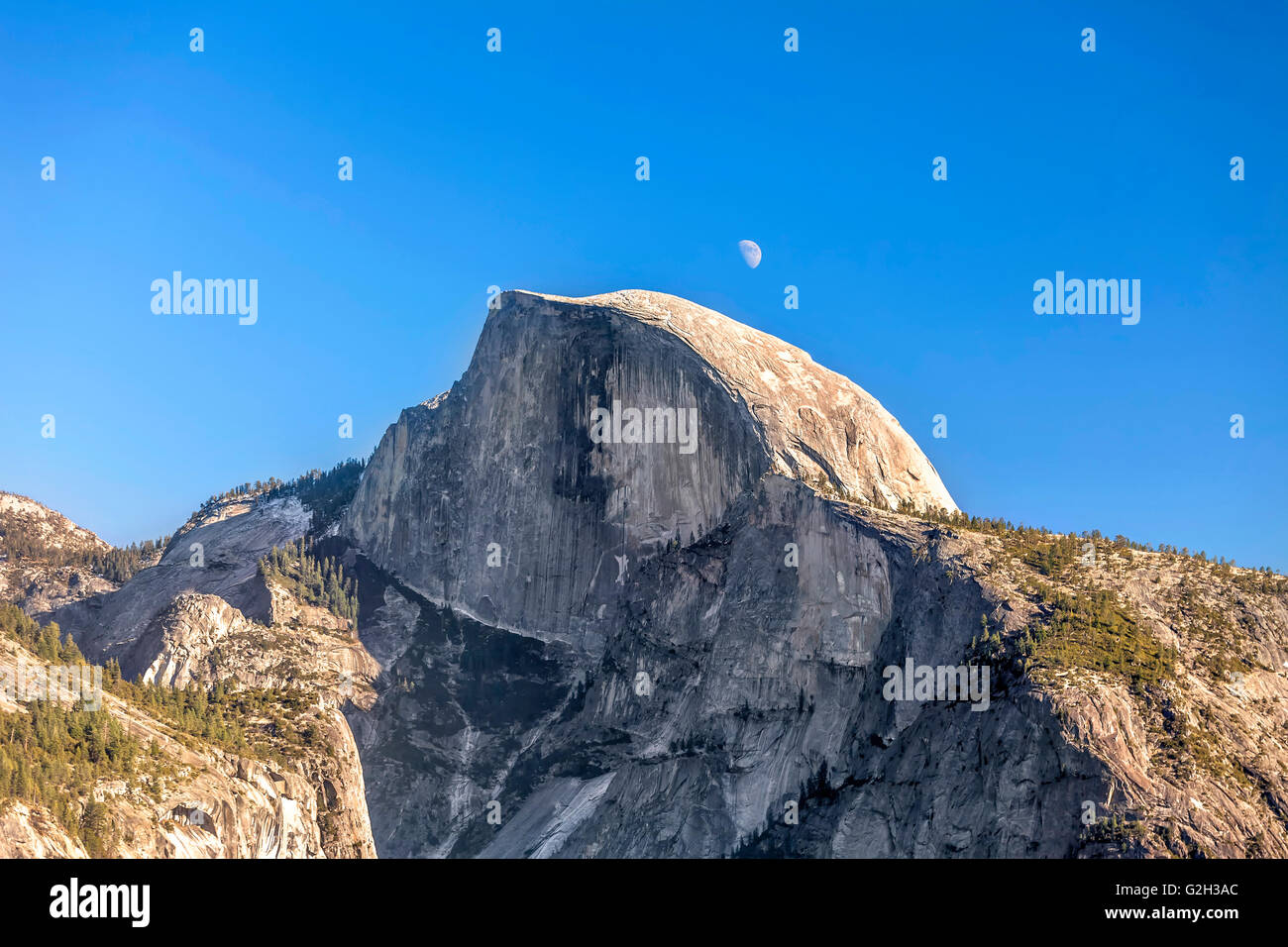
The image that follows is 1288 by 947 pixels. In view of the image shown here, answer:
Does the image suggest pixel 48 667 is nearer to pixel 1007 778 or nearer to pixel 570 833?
pixel 570 833

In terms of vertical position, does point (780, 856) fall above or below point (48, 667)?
below

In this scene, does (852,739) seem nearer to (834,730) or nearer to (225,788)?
(834,730)

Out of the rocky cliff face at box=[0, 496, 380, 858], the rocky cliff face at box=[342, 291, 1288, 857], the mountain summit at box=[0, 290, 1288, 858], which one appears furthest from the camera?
the rocky cliff face at box=[342, 291, 1288, 857]

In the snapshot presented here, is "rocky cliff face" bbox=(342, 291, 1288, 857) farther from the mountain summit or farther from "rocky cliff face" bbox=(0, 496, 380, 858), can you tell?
"rocky cliff face" bbox=(0, 496, 380, 858)

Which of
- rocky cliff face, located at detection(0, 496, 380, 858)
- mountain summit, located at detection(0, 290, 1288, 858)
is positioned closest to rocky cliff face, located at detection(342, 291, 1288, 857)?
mountain summit, located at detection(0, 290, 1288, 858)

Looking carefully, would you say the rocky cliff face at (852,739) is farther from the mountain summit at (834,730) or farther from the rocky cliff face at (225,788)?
the rocky cliff face at (225,788)

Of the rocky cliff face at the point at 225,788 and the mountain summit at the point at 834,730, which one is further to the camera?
the mountain summit at the point at 834,730

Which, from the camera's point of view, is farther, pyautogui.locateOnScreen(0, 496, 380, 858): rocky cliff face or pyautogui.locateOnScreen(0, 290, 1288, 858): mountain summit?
pyautogui.locateOnScreen(0, 290, 1288, 858): mountain summit

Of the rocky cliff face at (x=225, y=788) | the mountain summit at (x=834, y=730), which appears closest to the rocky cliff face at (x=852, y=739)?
the mountain summit at (x=834, y=730)

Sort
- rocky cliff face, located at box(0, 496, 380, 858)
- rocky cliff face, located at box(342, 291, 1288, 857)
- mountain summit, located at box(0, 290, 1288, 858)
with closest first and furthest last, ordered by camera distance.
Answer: rocky cliff face, located at box(0, 496, 380, 858)
mountain summit, located at box(0, 290, 1288, 858)
rocky cliff face, located at box(342, 291, 1288, 857)
